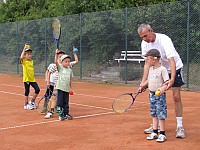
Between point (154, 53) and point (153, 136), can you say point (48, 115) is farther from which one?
point (154, 53)

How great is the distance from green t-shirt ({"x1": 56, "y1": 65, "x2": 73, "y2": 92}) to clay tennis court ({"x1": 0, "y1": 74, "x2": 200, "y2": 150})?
25.2 inches

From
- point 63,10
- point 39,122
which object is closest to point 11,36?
point 63,10

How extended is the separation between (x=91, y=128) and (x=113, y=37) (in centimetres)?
961

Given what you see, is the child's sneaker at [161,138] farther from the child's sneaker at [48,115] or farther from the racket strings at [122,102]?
the child's sneaker at [48,115]

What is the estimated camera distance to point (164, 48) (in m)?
6.14

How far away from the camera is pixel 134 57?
15.5 m

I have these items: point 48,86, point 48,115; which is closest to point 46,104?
point 48,86

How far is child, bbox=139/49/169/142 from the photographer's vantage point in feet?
19.9

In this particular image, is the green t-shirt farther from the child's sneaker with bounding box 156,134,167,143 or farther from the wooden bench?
the wooden bench

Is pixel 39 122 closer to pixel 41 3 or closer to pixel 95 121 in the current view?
pixel 95 121

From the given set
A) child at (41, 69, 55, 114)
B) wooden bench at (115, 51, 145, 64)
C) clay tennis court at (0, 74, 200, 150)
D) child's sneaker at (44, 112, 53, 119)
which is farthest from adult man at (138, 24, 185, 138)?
wooden bench at (115, 51, 145, 64)

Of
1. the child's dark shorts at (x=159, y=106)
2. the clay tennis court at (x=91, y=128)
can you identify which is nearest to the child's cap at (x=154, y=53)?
the child's dark shorts at (x=159, y=106)

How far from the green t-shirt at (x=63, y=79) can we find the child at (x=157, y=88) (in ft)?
7.95

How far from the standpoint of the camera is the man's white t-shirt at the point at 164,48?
19.9 feet
